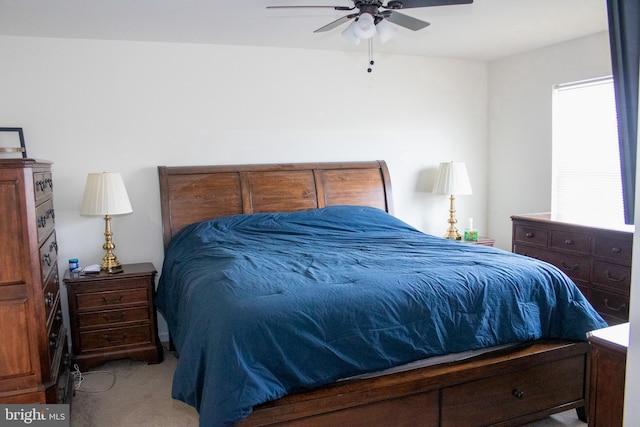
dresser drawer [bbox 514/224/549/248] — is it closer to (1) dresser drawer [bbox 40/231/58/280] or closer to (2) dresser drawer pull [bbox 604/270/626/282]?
(2) dresser drawer pull [bbox 604/270/626/282]

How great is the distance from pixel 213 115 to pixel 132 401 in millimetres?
2279

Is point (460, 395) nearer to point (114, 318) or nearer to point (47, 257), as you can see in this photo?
point (47, 257)

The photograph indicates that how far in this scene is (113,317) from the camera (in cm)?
337

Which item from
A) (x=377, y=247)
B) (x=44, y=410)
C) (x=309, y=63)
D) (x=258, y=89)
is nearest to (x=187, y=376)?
(x=44, y=410)

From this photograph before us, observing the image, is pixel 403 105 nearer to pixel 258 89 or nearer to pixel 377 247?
pixel 258 89

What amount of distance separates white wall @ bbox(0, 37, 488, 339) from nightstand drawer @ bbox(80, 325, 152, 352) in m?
0.54

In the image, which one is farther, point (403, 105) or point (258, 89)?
point (403, 105)

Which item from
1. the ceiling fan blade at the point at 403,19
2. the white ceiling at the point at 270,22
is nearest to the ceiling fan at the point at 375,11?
the ceiling fan blade at the point at 403,19

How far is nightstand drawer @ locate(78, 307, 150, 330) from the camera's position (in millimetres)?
3305

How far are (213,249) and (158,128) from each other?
1349 millimetres

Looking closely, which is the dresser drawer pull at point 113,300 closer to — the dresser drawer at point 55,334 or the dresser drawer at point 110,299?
the dresser drawer at point 110,299

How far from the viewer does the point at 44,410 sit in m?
2.31

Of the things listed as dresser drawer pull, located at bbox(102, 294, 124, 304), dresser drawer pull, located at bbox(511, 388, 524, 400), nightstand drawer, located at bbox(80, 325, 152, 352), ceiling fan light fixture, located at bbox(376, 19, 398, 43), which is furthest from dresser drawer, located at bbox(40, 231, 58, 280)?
dresser drawer pull, located at bbox(511, 388, 524, 400)

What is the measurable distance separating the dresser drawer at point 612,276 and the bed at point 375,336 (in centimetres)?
105
